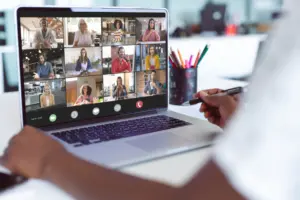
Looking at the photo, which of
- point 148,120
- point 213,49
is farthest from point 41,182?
point 213,49

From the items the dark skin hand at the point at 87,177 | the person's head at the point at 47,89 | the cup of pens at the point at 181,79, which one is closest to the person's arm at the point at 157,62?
the cup of pens at the point at 181,79

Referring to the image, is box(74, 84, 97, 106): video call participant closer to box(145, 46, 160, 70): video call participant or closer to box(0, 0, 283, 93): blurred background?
box(145, 46, 160, 70): video call participant

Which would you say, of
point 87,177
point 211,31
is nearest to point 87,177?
point 87,177

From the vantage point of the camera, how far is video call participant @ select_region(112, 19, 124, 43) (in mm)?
994

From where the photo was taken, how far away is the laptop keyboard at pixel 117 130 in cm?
82

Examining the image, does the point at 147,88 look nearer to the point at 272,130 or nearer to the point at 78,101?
the point at 78,101

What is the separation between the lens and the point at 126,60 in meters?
1.02

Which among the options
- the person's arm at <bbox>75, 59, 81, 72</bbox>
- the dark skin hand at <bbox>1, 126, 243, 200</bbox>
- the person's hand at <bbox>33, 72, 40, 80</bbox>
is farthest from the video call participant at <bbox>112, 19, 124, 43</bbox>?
the dark skin hand at <bbox>1, 126, 243, 200</bbox>

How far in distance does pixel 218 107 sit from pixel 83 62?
0.34 m

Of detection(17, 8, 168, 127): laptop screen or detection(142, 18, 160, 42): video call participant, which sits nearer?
detection(17, 8, 168, 127): laptop screen

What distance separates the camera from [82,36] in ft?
3.08

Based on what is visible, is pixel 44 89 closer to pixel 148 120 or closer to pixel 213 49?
pixel 148 120

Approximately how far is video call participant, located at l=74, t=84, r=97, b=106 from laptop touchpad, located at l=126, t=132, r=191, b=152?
0.21 meters

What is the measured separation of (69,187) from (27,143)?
148 mm
